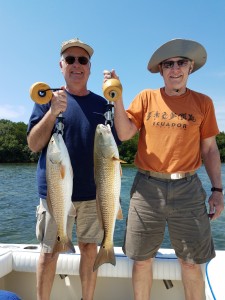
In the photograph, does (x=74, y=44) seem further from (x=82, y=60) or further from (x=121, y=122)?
(x=121, y=122)

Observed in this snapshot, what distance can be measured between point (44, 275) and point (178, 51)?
2.64 metres

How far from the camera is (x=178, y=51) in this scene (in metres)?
3.41

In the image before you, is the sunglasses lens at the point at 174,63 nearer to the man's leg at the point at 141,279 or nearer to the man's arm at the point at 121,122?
the man's arm at the point at 121,122

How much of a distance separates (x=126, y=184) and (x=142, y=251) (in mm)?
24257

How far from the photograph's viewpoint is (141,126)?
3.54m

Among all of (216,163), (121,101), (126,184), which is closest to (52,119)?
(121,101)

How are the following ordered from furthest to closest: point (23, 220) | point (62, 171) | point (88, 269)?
point (23, 220) < point (88, 269) < point (62, 171)

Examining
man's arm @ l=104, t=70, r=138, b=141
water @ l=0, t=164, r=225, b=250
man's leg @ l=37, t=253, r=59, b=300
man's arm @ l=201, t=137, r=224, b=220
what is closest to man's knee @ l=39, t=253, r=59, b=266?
man's leg @ l=37, t=253, r=59, b=300

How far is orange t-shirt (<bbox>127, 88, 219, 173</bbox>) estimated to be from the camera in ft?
10.9

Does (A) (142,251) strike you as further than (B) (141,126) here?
No

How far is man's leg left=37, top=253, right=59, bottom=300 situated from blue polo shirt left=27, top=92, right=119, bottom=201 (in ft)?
2.06

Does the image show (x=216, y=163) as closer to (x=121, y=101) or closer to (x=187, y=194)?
(x=187, y=194)

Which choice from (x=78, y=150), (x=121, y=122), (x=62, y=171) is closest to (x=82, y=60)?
(x=121, y=122)

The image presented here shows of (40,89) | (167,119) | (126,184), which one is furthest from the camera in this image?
(126,184)
